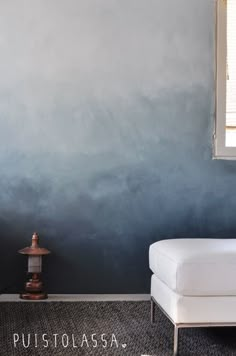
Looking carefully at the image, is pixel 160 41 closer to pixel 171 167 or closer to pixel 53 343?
pixel 171 167

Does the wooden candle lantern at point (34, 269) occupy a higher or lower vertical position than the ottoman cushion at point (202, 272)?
lower

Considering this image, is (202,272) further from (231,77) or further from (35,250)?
(231,77)

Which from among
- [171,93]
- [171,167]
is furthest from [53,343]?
[171,93]

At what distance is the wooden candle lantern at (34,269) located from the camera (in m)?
3.37

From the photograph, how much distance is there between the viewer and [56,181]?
11.6ft

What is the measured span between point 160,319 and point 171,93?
136 cm

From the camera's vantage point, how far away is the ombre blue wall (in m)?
3.52

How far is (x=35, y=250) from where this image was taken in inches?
133

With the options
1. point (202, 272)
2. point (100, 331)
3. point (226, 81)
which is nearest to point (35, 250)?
point (100, 331)

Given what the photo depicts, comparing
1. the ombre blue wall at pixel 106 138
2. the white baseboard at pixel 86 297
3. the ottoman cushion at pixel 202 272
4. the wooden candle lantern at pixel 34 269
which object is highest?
the ombre blue wall at pixel 106 138

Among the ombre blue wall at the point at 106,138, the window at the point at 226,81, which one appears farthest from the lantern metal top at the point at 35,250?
the window at the point at 226,81

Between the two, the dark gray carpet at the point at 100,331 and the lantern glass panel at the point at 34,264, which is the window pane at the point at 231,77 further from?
the lantern glass panel at the point at 34,264

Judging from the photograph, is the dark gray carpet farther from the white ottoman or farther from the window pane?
the window pane

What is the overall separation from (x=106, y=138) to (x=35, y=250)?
2.58 feet
